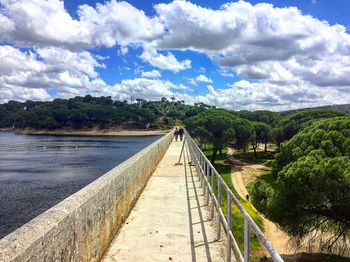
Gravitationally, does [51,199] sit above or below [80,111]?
below

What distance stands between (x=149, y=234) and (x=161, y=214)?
1.55 meters

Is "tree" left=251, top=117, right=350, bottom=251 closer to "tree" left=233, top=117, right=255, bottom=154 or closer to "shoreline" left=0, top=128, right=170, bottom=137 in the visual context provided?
"tree" left=233, top=117, right=255, bottom=154

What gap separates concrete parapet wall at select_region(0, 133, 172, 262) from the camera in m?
3.37

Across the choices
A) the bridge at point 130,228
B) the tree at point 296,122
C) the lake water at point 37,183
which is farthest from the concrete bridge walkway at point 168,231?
the tree at point 296,122

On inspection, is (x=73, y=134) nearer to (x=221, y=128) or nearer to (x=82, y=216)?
(x=221, y=128)

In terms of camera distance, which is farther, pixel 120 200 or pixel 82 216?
pixel 120 200

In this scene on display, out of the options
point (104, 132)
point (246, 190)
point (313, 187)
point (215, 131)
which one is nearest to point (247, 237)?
point (313, 187)

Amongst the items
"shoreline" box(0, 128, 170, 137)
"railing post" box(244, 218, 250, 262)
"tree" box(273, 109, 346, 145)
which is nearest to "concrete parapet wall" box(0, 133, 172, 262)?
"railing post" box(244, 218, 250, 262)

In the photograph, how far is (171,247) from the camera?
6203mm

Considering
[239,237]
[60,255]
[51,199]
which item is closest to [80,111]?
[51,199]

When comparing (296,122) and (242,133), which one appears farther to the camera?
(242,133)

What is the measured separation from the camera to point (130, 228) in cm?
727

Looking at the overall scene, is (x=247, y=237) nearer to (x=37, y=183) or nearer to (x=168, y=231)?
(x=168, y=231)

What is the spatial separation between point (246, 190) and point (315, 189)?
24193 millimetres
